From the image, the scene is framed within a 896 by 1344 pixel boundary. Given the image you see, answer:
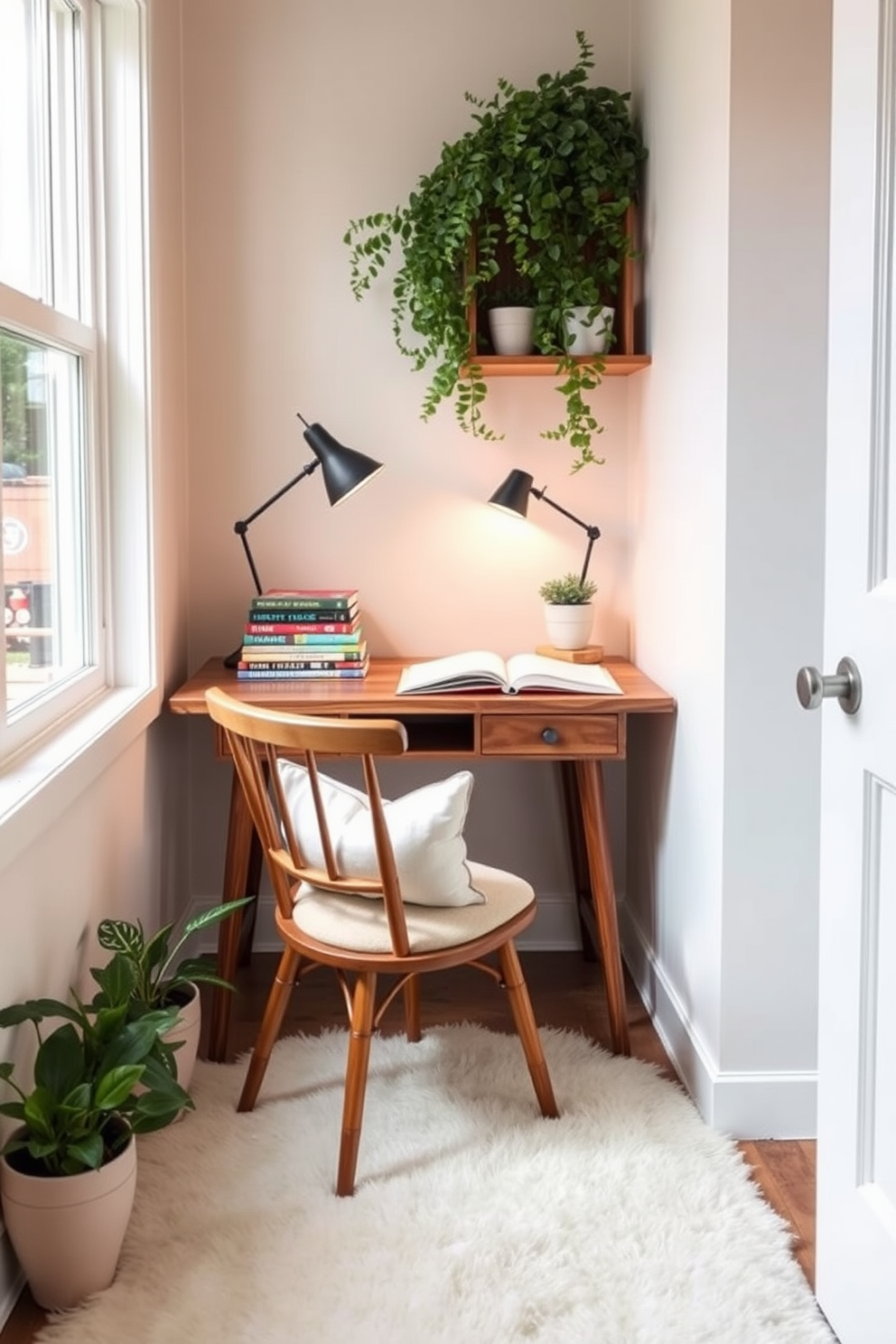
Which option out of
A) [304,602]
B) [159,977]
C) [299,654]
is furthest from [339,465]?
[159,977]

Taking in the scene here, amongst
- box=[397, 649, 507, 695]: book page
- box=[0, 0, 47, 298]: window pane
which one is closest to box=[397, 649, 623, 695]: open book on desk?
box=[397, 649, 507, 695]: book page

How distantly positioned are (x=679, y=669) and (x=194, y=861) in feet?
4.33

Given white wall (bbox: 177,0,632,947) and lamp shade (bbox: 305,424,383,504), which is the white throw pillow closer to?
lamp shade (bbox: 305,424,383,504)

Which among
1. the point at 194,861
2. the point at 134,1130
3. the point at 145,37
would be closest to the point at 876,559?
the point at 134,1130

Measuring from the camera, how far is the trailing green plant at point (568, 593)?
280 cm

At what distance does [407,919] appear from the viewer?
208cm

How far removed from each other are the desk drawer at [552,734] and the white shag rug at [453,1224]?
1.93 ft

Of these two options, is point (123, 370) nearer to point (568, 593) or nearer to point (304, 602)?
point (304, 602)

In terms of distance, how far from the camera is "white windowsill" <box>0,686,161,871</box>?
5.39 ft

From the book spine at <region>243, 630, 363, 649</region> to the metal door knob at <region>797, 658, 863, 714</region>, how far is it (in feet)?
4.58

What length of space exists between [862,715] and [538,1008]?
1.49 m

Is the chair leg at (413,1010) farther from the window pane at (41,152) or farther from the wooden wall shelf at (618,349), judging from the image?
the window pane at (41,152)

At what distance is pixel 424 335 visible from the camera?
9.40 feet

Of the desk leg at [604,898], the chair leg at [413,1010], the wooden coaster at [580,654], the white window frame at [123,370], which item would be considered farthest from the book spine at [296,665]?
the chair leg at [413,1010]
